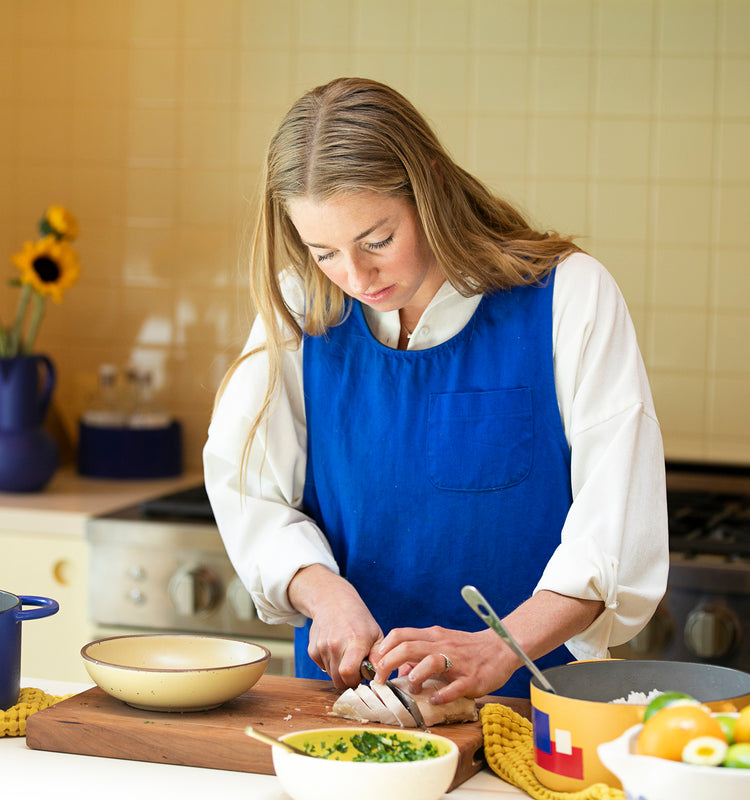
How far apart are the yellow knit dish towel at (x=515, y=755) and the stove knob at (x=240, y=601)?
1120 millimetres

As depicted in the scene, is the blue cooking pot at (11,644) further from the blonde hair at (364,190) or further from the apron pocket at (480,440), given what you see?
the apron pocket at (480,440)

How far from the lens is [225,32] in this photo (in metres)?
2.77

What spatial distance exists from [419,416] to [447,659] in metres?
0.42

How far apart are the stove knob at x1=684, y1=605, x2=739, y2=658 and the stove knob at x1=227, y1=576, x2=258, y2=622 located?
0.84 meters

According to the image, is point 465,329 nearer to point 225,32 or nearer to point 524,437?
point 524,437

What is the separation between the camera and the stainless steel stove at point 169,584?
2217 millimetres

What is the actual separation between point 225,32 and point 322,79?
0.91ft

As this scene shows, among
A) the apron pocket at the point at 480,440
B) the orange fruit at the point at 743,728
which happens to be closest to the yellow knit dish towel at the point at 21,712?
the apron pocket at the point at 480,440

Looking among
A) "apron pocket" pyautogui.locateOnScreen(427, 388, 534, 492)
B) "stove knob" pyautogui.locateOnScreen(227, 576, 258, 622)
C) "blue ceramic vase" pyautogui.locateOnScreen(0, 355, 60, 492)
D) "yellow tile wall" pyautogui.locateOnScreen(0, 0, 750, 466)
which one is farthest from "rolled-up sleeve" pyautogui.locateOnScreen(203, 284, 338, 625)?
"blue ceramic vase" pyautogui.locateOnScreen(0, 355, 60, 492)

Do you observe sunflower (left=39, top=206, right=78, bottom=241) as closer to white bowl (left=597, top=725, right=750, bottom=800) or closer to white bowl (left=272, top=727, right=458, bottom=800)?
white bowl (left=272, top=727, right=458, bottom=800)

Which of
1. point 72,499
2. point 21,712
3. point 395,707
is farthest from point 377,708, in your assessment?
point 72,499

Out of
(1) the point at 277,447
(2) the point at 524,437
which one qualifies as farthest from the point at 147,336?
(2) the point at 524,437

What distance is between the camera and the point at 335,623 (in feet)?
4.19

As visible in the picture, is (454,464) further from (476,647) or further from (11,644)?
(11,644)
